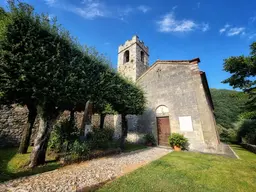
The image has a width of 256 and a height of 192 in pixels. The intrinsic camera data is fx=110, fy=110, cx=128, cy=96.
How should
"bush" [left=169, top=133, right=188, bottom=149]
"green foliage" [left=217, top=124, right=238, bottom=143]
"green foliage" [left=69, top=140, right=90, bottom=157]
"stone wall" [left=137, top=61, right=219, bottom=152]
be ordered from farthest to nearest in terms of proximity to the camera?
"green foliage" [left=217, top=124, right=238, bottom=143] → "bush" [left=169, top=133, right=188, bottom=149] → "stone wall" [left=137, top=61, right=219, bottom=152] → "green foliage" [left=69, top=140, right=90, bottom=157]

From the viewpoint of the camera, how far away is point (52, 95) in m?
4.36

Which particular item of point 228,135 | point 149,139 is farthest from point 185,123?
point 228,135

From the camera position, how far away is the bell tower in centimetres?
1509

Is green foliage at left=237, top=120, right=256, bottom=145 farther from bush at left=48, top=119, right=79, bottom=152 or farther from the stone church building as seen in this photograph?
bush at left=48, top=119, right=79, bottom=152

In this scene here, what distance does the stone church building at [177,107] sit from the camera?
8.38 meters

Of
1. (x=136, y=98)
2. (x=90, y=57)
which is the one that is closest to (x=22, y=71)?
(x=90, y=57)

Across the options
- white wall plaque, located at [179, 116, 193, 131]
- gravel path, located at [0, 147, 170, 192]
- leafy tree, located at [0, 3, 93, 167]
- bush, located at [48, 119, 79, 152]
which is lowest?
gravel path, located at [0, 147, 170, 192]

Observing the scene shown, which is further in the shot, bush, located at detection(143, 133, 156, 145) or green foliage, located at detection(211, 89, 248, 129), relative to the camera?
green foliage, located at detection(211, 89, 248, 129)

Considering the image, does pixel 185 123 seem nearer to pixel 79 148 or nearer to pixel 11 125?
pixel 79 148

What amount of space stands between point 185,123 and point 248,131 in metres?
9.05

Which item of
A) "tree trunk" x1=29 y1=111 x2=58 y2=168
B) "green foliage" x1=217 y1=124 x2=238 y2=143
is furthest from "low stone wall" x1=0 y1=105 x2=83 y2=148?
"green foliage" x1=217 y1=124 x2=238 y2=143

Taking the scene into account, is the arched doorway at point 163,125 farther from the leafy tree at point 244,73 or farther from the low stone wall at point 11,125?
the low stone wall at point 11,125

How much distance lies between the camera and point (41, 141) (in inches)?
180

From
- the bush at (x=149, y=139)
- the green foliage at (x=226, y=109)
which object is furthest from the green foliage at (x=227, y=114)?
the bush at (x=149, y=139)
